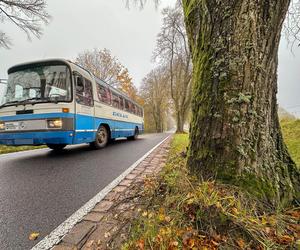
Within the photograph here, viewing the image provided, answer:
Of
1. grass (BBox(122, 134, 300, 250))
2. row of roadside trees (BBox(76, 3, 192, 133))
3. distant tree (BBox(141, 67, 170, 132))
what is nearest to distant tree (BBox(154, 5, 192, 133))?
row of roadside trees (BBox(76, 3, 192, 133))

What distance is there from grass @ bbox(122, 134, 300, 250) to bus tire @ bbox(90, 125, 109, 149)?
17.6 ft

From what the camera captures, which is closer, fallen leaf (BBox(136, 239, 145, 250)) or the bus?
fallen leaf (BBox(136, 239, 145, 250))

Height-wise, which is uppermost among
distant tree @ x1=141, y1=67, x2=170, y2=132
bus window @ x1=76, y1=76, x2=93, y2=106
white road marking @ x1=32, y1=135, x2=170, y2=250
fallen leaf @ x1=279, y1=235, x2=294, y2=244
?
distant tree @ x1=141, y1=67, x2=170, y2=132

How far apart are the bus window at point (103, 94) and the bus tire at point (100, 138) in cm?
111

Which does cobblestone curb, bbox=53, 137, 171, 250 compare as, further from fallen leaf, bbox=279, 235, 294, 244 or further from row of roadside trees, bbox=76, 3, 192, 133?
row of roadside trees, bbox=76, 3, 192, 133

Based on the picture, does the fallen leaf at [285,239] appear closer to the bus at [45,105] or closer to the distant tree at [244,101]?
the distant tree at [244,101]

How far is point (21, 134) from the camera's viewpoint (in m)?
4.84

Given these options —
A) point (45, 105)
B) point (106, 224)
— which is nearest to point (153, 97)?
point (45, 105)

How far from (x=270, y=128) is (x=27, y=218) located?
103 inches

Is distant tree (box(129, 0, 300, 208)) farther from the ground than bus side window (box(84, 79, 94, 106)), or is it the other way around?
bus side window (box(84, 79, 94, 106))

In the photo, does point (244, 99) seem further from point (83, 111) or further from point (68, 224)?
point (83, 111)

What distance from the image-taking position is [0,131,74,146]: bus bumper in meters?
4.75

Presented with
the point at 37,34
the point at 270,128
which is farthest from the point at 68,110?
the point at 37,34

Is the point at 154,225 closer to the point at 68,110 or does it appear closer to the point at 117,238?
the point at 117,238
